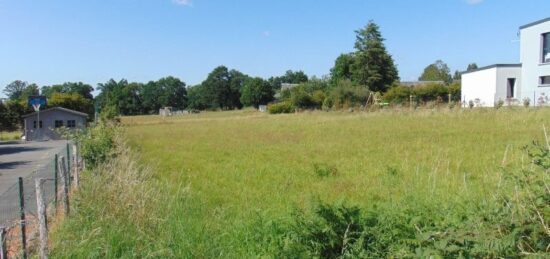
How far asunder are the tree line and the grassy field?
3375cm

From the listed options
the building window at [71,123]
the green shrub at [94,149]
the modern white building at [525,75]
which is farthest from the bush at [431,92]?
the green shrub at [94,149]

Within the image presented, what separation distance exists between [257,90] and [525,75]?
81.2 m

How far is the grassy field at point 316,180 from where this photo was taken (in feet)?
16.2

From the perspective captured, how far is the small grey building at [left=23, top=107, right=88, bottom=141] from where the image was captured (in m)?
46.2

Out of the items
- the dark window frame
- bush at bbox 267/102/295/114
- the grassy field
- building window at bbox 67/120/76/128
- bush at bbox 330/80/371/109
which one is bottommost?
building window at bbox 67/120/76/128

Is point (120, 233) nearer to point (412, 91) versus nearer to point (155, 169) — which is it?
point (155, 169)

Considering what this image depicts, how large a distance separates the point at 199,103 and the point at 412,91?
272ft

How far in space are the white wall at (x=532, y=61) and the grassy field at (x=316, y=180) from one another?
1673 centimetres

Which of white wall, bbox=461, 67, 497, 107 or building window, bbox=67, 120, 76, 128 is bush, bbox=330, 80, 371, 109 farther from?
building window, bbox=67, 120, 76, 128

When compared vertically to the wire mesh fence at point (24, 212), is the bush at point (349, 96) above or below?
above

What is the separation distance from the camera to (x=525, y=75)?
109ft

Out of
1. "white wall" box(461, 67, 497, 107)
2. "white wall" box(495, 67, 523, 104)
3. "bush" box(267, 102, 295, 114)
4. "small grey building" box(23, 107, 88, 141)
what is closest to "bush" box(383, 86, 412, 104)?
"white wall" box(461, 67, 497, 107)

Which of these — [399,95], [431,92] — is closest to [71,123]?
[399,95]

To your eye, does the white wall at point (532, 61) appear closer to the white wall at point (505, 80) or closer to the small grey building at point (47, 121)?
the white wall at point (505, 80)
